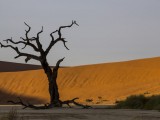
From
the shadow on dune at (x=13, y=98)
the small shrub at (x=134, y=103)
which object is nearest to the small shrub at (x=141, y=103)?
the small shrub at (x=134, y=103)

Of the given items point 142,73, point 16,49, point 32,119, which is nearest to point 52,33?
point 16,49

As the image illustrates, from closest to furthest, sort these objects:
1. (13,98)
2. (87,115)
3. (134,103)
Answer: (87,115), (134,103), (13,98)

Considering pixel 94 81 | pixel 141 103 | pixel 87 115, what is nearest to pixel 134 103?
pixel 141 103

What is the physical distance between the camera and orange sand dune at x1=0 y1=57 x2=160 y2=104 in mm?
58684

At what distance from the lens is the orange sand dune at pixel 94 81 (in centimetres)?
5868

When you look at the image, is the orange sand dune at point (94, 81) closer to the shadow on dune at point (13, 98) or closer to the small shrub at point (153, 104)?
the shadow on dune at point (13, 98)

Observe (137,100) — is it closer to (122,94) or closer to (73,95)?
(122,94)

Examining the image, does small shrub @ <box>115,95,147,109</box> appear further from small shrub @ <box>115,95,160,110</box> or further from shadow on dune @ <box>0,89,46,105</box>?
shadow on dune @ <box>0,89,46,105</box>

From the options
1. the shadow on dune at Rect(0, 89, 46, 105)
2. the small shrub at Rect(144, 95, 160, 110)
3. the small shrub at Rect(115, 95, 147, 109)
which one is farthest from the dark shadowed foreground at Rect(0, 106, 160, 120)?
the shadow on dune at Rect(0, 89, 46, 105)

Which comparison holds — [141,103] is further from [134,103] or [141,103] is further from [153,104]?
[153,104]

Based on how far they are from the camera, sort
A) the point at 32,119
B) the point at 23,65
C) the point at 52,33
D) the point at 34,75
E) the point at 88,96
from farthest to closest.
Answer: the point at 23,65 < the point at 34,75 < the point at 88,96 < the point at 52,33 < the point at 32,119

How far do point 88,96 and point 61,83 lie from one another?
47.7ft

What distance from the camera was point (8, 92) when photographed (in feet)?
226

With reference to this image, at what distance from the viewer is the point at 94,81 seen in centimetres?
6950
